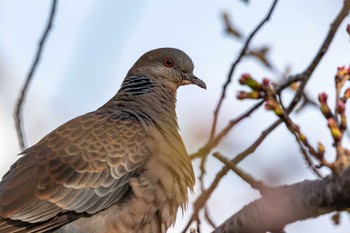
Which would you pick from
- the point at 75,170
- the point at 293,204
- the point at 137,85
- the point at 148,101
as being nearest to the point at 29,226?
the point at 75,170

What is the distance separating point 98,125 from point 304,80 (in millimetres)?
1831

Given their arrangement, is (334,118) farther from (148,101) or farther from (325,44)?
(148,101)

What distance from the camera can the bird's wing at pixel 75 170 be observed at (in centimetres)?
425

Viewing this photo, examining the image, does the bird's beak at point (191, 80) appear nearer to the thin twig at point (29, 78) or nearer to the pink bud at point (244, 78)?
the thin twig at point (29, 78)

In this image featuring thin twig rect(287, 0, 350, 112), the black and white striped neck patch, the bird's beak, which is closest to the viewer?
thin twig rect(287, 0, 350, 112)

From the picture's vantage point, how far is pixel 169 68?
5758mm

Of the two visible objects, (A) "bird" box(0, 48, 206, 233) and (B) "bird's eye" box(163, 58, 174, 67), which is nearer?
(A) "bird" box(0, 48, 206, 233)

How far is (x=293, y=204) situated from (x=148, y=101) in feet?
10.3

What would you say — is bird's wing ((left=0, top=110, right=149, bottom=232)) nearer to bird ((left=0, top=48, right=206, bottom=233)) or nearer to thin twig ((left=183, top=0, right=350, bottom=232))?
bird ((left=0, top=48, right=206, bottom=233))

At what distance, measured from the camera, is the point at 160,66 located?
5.78 m

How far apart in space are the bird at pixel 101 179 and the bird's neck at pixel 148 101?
0.09m

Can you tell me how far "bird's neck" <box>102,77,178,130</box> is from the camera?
511 centimetres

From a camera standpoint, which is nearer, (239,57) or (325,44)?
(325,44)

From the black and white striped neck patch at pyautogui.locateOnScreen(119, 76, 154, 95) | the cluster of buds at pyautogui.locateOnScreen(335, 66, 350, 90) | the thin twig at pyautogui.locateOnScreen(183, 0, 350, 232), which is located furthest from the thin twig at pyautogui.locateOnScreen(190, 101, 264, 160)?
the black and white striped neck patch at pyautogui.locateOnScreen(119, 76, 154, 95)
